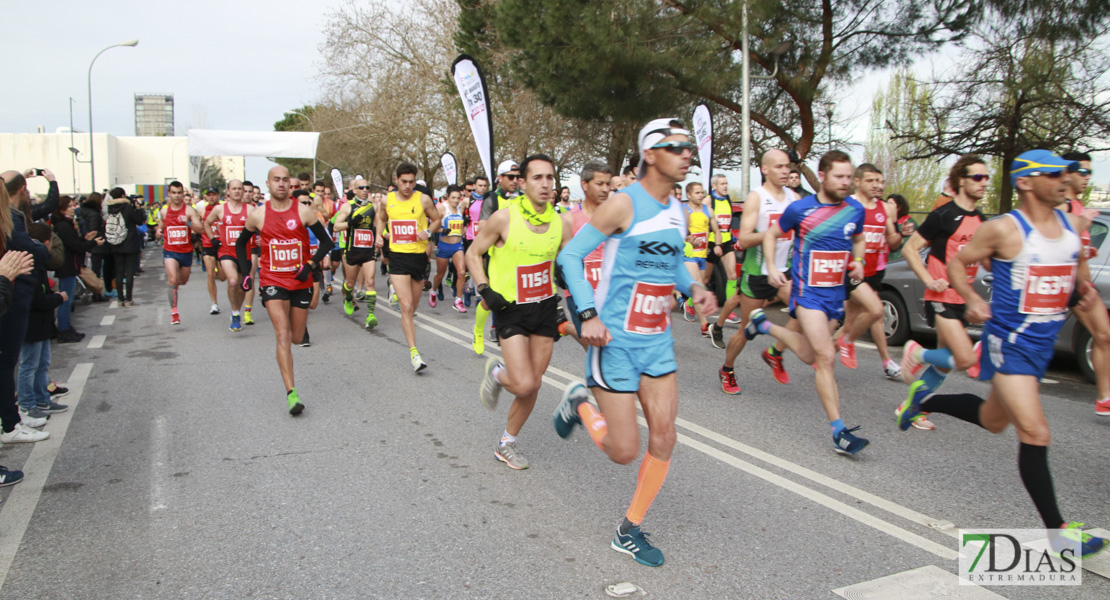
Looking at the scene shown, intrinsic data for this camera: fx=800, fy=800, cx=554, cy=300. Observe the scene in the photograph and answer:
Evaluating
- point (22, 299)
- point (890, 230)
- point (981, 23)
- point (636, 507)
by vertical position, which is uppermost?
point (981, 23)

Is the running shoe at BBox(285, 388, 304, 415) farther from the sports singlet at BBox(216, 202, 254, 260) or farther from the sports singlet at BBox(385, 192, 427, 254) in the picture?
the sports singlet at BBox(216, 202, 254, 260)

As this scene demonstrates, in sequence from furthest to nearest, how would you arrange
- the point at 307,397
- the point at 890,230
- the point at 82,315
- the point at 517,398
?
1. the point at 82,315
2. the point at 890,230
3. the point at 307,397
4. the point at 517,398

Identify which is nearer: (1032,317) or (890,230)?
(1032,317)

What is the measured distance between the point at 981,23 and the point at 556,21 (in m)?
8.96

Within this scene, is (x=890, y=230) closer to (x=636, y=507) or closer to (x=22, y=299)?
(x=636, y=507)

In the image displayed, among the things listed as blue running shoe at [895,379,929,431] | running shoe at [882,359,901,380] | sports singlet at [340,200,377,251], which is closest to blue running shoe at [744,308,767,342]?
blue running shoe at [895,379,929,431]

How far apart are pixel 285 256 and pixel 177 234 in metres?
6.51

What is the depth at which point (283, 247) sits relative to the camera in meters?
6.41

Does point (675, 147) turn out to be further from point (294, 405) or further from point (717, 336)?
point (717, 336)

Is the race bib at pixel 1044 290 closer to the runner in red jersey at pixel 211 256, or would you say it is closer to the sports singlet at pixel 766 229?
the sports singlet at pixel 766 229

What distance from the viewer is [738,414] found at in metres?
6.09

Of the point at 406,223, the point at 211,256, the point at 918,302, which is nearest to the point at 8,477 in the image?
the point at 406,223

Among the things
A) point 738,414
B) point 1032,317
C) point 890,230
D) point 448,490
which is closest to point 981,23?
point 890,230

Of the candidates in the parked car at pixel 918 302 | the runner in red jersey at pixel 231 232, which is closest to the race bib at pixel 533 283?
the parked car at pixel 918 302
